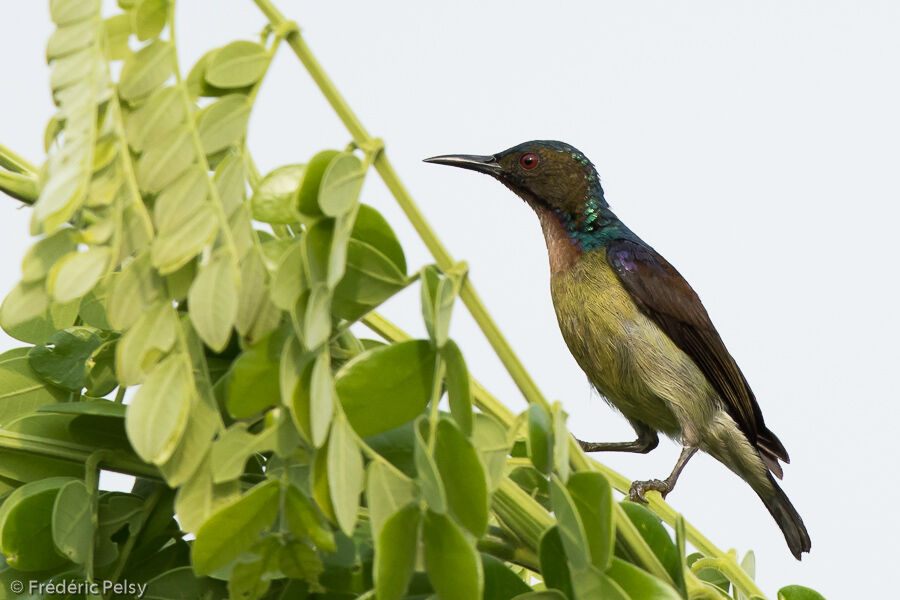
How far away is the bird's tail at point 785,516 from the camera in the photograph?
3816 millimetres

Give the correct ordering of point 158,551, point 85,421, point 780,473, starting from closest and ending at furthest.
A: point 85,421, point 158,551, point 780,473

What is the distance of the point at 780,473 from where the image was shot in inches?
151

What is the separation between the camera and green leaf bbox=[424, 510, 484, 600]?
1.21 metres

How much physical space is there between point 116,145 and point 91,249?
0.13 m

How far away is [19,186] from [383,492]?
93cm

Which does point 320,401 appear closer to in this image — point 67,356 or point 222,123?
point 222,123

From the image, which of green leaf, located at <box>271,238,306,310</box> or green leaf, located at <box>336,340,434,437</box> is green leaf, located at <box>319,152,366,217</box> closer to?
green leaf, located at <box>271,238,306,310</box>

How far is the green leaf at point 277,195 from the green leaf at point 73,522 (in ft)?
2.02

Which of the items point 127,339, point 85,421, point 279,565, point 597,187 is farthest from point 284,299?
point 597,187

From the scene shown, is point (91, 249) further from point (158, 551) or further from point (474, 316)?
point (158, 551)

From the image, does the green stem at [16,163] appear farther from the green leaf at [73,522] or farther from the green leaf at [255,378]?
the green leaf at [255,378]

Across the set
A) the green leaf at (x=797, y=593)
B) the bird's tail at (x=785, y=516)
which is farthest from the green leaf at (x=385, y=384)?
the bird's tail at (x=785, y=516)

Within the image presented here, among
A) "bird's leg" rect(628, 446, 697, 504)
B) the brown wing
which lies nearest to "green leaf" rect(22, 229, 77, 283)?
"bird's leg" rect(628, 446, 697, 504)

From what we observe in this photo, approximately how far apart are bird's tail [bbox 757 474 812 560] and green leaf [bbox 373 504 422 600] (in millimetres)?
2952
